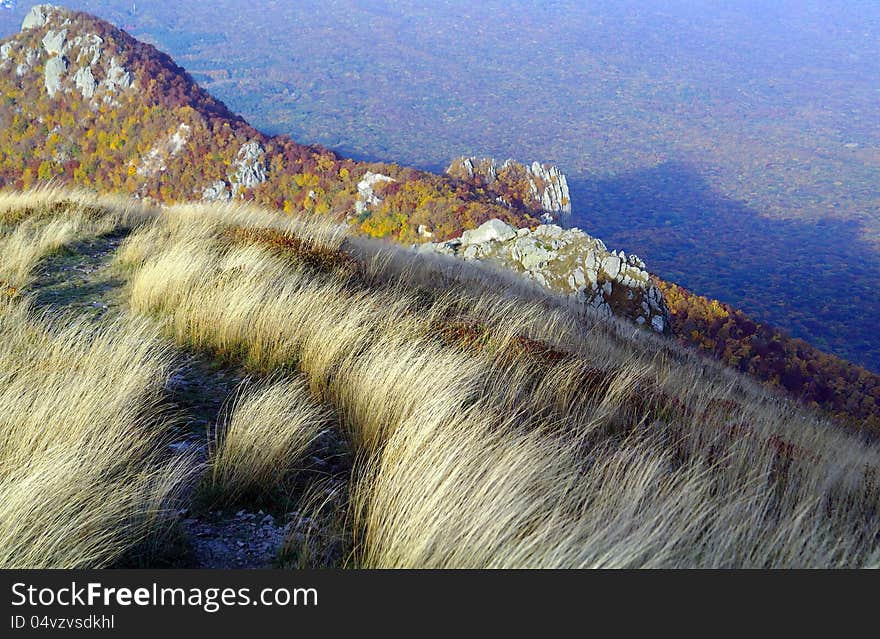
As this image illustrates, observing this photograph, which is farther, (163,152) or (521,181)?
(521,181)

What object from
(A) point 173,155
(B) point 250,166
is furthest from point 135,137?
(B) point 250,166

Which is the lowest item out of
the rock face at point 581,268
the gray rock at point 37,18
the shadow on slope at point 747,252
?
the shadow on slope at point 747,252

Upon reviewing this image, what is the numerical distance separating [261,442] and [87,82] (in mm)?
94262

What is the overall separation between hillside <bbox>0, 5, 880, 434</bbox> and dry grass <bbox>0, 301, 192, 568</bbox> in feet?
133

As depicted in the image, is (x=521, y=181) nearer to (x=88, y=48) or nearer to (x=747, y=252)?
(x=88, y=48)

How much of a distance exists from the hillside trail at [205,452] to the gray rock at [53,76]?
3702 inches

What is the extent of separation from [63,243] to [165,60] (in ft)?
321

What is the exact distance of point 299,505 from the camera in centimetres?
311

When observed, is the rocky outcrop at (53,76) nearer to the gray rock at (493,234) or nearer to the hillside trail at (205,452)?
the gray rock at (493,234)

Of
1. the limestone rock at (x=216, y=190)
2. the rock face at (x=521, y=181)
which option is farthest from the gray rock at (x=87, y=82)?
the rock face at (x=521, y=181)

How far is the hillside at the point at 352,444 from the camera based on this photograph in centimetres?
268

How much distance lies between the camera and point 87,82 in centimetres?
7869

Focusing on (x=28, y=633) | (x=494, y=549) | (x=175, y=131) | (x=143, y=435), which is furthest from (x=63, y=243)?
(x=175, y=131)

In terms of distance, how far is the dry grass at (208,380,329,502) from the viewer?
322 centimetres
